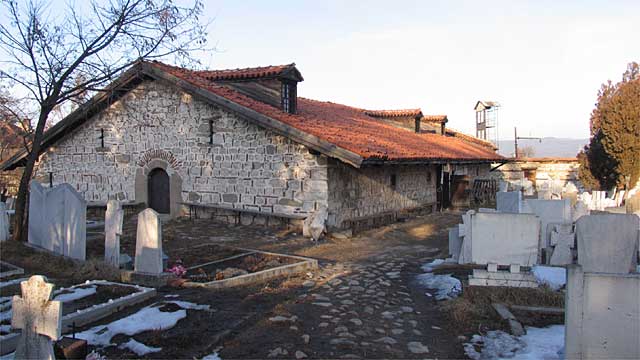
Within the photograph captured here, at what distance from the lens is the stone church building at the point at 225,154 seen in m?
12.5

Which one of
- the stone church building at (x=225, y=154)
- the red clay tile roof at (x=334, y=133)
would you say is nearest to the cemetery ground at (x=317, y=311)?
the stone church building at (x=225, y=154)

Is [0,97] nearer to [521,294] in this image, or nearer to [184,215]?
[184,215]

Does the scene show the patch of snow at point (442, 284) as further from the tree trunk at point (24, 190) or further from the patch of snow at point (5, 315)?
the tree trunk at point (24, 190)

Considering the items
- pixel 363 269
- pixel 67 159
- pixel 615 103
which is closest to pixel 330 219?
pixel 363 269

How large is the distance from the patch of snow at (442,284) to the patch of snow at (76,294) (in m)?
4.65

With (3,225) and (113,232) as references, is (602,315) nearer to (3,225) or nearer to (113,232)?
(113,232)

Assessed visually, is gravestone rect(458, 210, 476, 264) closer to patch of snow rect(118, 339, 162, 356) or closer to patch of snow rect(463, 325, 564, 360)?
patch of snow rect(463, 325, 564, 360)

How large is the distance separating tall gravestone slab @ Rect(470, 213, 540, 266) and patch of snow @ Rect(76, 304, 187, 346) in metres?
4.12

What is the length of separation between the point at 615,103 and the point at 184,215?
17580 mm

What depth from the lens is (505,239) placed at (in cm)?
696

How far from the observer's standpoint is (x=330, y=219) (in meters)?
12.4

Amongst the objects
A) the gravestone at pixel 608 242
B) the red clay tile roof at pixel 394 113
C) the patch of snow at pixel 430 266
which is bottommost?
the patch of snow at pixel 430 266

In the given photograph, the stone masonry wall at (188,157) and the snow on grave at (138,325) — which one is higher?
the stone masonry wall at (188,157)

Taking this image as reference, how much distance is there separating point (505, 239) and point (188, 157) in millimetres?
9869
